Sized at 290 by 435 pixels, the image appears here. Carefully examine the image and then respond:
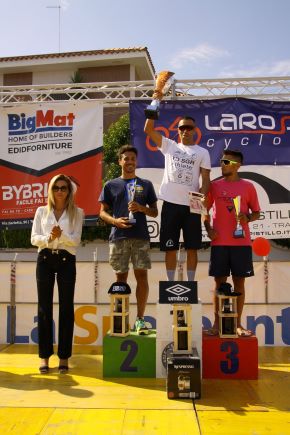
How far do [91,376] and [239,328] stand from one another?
126 centimetres

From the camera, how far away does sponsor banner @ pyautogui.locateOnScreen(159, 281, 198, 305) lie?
3.49m

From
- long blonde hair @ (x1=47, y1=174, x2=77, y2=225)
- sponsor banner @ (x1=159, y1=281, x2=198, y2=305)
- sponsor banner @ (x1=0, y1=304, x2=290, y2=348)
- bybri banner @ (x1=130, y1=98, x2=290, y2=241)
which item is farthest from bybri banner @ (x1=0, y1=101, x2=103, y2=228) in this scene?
sponsor banner @ (x1=159, y1=281, x2=198, y2=305)

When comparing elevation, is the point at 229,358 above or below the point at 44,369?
above

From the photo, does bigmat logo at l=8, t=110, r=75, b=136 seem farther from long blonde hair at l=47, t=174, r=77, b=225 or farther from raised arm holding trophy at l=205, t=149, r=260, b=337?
raised arm holding trophy at l=205, t=149, r=260, b=337

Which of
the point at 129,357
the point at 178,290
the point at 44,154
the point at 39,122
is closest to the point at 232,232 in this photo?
the point at 178,290

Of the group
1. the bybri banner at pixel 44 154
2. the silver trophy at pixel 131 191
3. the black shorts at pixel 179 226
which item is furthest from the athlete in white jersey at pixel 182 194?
the bybri banner at pixel 44 154

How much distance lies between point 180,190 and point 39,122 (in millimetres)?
2869

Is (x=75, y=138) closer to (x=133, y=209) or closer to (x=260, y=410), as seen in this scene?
(x=133, y=209)

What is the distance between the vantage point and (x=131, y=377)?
12.0 feet

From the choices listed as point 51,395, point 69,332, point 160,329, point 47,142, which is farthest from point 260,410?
point 47,142

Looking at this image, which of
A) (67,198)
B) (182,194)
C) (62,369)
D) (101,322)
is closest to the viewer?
(62,369)

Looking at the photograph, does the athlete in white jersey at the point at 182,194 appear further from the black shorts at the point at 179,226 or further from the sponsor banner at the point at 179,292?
the sponsor banner at the point at 179,292

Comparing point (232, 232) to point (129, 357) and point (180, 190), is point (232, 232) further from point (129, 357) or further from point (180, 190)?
point (129, 357)

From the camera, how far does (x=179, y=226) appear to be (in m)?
4.02
